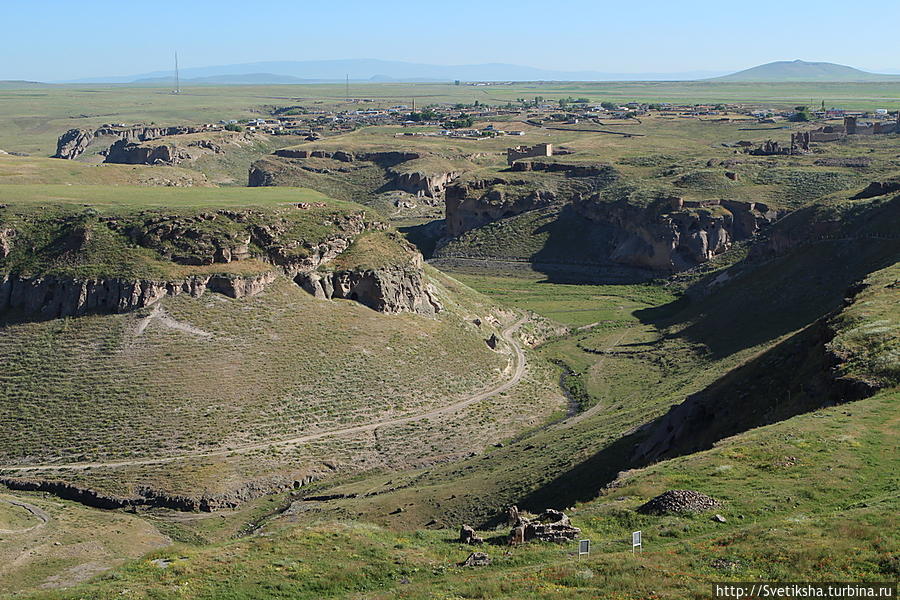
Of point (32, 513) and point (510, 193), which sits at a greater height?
point (510, 193)

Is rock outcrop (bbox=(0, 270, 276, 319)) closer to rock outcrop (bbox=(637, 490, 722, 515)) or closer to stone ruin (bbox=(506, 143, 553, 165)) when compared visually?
rock outcrop (bbox=(637, 490, 722, 515))

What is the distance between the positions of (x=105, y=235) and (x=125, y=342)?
8.87m

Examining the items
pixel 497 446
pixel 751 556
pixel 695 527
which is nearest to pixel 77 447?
pixel 497 446

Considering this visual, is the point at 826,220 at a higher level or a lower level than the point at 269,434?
higher

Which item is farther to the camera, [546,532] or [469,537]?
[469,537]

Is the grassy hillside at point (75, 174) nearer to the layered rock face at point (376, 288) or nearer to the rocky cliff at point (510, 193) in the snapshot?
the layered rock face at point (376, 288)

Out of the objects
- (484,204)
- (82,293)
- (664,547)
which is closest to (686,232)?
(484,204)

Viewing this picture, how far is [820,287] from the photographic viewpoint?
73562 mm

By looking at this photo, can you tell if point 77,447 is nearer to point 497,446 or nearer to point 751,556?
point 497,446

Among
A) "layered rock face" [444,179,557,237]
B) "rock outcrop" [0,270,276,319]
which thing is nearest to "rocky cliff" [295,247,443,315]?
"rock outcrop" [0,270,276,319]

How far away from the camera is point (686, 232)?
10238cm

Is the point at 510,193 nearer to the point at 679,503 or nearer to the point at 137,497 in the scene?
the point at 137,497

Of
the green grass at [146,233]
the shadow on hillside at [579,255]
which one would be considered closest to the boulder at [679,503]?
the green grass at [146,233]

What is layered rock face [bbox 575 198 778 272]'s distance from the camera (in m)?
102
